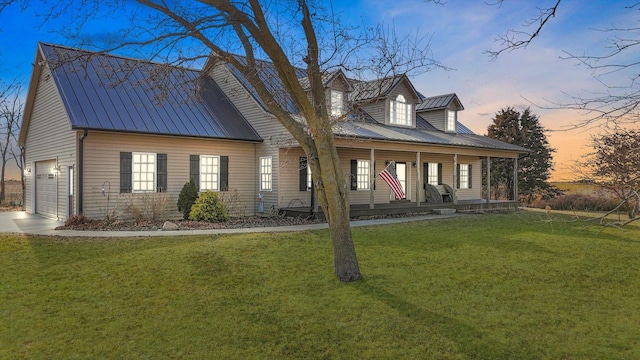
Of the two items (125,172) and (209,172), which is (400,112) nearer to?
(209,172)

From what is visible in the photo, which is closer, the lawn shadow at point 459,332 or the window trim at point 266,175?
the lawn shadow at point 459,332

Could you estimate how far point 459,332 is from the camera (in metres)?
5.52

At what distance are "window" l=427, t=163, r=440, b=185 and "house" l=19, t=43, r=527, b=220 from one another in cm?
43

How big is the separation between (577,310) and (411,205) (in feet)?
42.1

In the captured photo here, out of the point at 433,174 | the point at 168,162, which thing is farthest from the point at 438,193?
the point at 168,162

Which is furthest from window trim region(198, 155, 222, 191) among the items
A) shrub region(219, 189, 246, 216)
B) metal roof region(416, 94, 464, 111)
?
metal roof region(416, 94, 464, 111)

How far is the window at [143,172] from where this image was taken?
1497cm

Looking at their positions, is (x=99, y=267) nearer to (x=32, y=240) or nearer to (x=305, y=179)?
(x=32, y=240)

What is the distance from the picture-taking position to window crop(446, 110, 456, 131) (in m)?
23.8

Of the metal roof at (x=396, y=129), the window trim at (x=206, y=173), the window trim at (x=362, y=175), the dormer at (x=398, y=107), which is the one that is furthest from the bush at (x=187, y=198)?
the dormer at (x=398, y=107)

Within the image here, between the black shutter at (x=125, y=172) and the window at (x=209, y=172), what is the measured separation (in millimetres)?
2546

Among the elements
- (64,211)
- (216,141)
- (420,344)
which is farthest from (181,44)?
(64,211)

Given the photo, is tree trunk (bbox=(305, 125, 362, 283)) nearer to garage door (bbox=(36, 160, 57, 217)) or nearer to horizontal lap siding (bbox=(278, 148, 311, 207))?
horizontal lap siding (bbox=(278, 148, 311, 207))

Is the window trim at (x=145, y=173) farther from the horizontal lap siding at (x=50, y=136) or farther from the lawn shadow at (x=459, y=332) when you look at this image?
the lawn shadow at (x=459, y=332)
